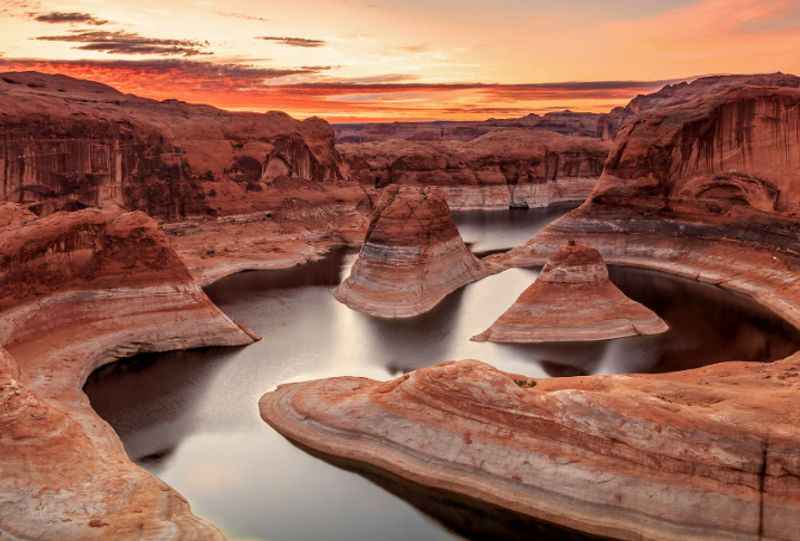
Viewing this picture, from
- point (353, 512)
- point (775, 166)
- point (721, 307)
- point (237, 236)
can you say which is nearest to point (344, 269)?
point (237, 236)

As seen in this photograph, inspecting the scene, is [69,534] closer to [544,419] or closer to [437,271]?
[544,419]

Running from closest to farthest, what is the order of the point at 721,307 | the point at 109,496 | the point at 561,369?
the point at 109,496 → the point at 561,369 → the point at 721,307

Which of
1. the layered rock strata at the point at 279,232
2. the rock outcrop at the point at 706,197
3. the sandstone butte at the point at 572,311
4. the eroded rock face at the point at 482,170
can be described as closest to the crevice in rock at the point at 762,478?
the sandstone butte at the point at 572,311

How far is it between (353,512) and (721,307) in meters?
28.3

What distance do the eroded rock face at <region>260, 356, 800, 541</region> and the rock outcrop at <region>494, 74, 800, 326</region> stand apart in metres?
23.9

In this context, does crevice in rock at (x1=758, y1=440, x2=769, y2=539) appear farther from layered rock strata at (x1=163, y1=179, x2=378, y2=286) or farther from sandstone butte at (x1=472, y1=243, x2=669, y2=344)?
layered rock strata at (x1=163, y1=179, x2=378, y2=286)

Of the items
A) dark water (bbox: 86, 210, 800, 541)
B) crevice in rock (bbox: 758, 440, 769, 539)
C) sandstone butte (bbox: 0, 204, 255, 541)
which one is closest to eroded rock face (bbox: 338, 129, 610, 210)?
dark water (bbox: 86, 210, 800, 541)

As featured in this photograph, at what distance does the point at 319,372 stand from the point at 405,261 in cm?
1269

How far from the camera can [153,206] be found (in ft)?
193

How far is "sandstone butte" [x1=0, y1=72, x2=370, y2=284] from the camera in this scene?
50156mm

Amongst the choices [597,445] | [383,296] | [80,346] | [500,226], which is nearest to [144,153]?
[383,296]

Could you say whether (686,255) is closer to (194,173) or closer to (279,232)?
(279,232)

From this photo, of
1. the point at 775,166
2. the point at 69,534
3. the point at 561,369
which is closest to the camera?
the point at 69,534

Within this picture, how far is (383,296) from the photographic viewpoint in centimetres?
4006
